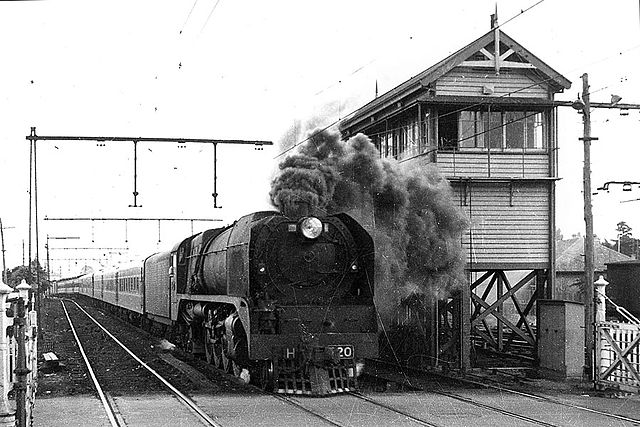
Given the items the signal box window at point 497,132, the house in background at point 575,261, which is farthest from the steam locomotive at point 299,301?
the house in background at point 575,261

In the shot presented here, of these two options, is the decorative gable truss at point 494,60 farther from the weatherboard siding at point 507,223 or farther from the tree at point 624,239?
the tree at point 624,239

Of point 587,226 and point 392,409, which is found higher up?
point 587,226

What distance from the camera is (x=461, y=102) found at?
17734 mm

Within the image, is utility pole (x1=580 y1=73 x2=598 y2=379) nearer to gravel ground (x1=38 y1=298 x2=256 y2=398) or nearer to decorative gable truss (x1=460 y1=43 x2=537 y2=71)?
decorative gable truss (x1=460 y1=43 x2=537 y2=71)

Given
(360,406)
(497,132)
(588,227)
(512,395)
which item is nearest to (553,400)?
(512,395)

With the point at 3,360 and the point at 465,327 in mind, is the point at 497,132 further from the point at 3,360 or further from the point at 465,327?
the point at 3,360

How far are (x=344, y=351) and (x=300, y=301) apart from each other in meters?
1.11

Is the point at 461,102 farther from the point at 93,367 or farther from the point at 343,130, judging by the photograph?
the point at 93,367

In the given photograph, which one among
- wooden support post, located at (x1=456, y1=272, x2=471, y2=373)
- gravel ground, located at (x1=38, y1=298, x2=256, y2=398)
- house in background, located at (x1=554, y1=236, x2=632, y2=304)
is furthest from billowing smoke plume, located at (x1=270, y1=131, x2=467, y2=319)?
house in background, located at (x1=554, y1=236, x2=632, y2=304)

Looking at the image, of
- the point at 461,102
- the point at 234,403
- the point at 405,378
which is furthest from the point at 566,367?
the point at 234,403

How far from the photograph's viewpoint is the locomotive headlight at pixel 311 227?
44.2 ft

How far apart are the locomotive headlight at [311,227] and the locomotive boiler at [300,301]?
0.05 ft

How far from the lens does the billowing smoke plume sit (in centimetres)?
1750

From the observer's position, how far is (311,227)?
13.5 m
